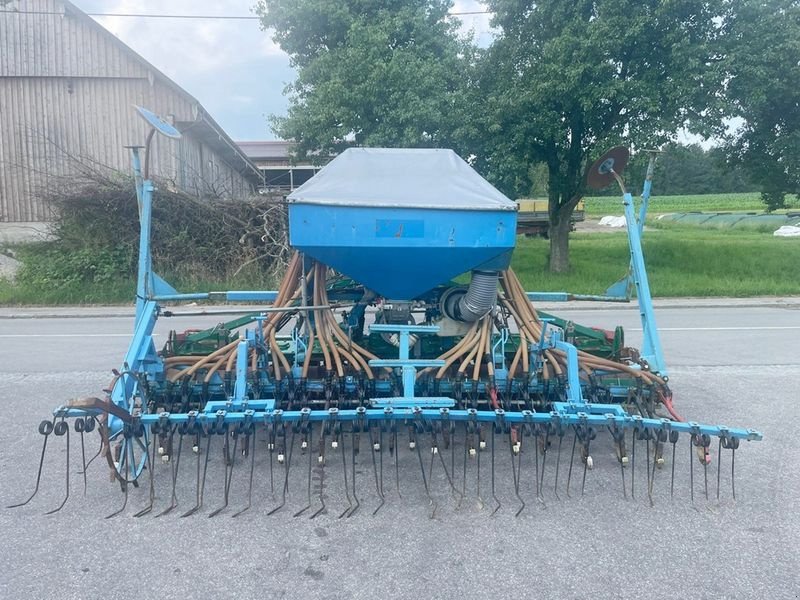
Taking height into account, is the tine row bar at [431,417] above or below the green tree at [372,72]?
below

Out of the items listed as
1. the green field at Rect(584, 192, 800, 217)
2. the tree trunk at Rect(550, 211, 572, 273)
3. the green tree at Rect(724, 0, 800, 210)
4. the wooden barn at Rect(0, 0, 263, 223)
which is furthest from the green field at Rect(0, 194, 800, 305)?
the green field at Rect(584, 192, 800, 217)

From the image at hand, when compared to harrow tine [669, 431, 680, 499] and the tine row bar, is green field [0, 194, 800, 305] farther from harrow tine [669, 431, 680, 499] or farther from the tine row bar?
the tine row bar

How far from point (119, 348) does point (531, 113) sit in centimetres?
993

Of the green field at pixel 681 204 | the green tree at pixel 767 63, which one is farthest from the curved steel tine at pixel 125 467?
the green field at pixel 681 204

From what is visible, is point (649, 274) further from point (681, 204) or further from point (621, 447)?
point (681, 204)

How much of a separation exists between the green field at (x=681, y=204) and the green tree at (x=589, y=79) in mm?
38316

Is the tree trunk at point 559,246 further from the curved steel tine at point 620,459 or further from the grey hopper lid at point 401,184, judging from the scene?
the curved steel tine at point 620,459

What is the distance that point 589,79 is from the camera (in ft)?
45.5

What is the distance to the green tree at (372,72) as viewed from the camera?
14125mm

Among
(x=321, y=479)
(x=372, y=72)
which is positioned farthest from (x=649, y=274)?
(x=321, y=479)

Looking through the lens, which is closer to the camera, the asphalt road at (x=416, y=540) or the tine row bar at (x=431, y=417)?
the asphalt road at (x=416, y=540)

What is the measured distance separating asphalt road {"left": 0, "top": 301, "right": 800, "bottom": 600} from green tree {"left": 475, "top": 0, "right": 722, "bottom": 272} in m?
10.3

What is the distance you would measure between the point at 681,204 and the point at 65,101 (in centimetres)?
5605

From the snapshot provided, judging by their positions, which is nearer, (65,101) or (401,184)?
(401,184)
